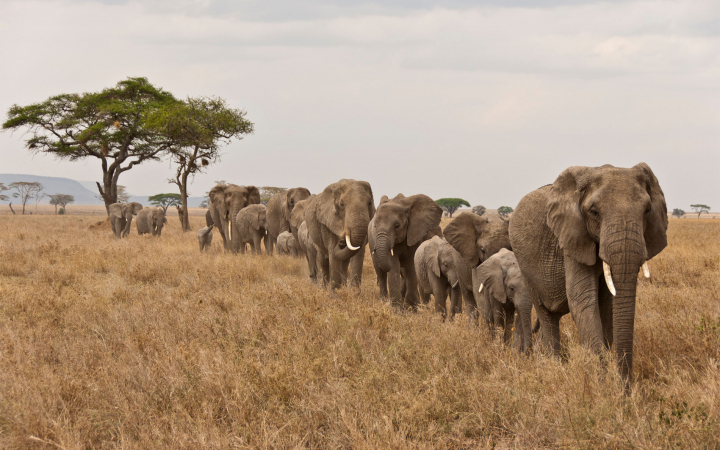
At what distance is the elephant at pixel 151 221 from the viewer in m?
25.5

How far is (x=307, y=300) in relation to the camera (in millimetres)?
7059

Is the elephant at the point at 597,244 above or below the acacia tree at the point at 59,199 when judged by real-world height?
below

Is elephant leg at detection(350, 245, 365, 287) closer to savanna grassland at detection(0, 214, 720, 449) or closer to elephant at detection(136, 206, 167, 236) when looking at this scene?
savanna grassland at detection(0, 214, 720, 449)

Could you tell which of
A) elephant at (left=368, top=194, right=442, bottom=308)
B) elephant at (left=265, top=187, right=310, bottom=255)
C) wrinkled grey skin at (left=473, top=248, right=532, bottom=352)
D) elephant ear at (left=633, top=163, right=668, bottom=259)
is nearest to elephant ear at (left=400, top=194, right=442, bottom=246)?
elephant at (left=368, top=194, right=442, bottom=308)

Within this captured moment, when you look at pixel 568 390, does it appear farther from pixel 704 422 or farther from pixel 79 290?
pixel 79 290

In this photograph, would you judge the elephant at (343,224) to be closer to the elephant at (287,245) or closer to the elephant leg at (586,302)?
the elephant leg at (586,302)

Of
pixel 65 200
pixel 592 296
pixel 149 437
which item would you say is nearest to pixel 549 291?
pixel 592 296

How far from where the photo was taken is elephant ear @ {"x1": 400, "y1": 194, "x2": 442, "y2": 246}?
8477mm

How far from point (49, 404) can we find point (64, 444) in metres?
0.60

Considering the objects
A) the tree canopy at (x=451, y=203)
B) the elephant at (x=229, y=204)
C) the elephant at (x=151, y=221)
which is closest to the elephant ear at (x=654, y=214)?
the elephant at (x=229, y=204)

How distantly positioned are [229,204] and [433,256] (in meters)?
12.2

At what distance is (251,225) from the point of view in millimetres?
17484

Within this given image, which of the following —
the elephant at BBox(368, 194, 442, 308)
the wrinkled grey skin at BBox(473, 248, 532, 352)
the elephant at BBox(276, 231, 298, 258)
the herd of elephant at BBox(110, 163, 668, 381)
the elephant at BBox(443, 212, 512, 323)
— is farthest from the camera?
the elephant at BBox(276, 231, 298, 258)

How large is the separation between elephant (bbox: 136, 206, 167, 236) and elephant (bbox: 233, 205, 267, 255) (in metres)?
9.15
